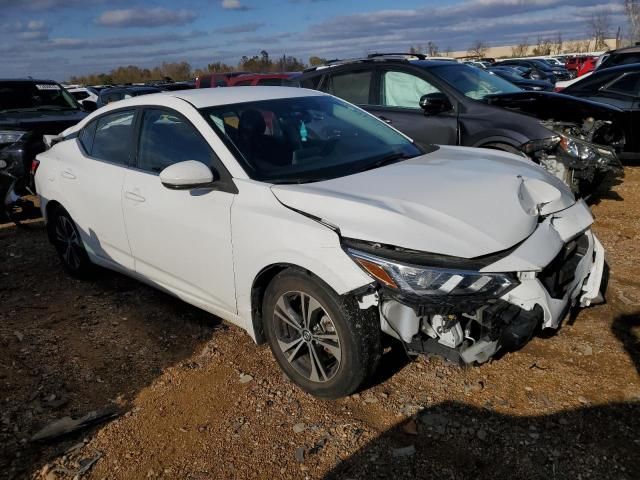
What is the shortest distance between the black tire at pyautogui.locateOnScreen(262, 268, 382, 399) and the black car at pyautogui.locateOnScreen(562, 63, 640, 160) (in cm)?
645

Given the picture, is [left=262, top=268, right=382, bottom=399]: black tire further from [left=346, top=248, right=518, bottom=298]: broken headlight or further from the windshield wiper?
the windshield wiper

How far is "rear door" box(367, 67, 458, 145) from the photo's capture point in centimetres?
621

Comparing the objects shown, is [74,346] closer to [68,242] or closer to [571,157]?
[68,242]

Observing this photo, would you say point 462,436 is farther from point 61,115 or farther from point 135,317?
point 61,115

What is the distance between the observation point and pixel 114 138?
14.4 feet

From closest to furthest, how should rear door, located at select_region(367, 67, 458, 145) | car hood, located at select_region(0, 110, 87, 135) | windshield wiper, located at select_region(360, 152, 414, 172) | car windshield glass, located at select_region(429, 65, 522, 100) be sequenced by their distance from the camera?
1. windshield wiper, located at select_region(360, 152, 414, 172)
2. rear door, located at select_region(367, 67, 458, 145)
3. car windshield glass, located at select_region(429, 65, 522, 100)
4. car hood, located at select_region(0, 110, 87, 135)

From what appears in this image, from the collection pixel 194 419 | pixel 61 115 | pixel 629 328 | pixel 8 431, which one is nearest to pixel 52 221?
pixel 8 431

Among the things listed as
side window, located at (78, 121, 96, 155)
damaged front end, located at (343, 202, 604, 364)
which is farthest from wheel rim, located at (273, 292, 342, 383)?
side window, located at (78, 121, 96, 155)

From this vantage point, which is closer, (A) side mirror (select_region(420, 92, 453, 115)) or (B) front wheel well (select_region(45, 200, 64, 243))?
(B) front wheel well (select_region(45, 200, 64, 243))

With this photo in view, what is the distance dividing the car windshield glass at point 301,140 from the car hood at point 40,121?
5.47 m

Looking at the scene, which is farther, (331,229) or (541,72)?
(541,72)

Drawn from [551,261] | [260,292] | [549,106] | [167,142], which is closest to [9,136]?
[167,142]

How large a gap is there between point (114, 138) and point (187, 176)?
5.16 ft

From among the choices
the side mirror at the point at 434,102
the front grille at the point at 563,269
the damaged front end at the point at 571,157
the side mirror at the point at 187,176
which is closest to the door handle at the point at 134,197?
the side mirror at the point at 187,176
